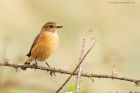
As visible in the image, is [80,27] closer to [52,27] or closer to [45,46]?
[52,27]

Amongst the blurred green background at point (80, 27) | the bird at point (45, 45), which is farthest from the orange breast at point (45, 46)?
the blurred green background at point (80, 27)

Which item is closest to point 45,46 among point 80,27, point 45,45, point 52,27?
point 45,45

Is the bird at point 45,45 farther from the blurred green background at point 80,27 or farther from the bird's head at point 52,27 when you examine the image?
the blurred green background at point 80,27

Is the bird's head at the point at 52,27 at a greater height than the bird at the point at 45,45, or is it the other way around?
the bird's head at the point at 52,27

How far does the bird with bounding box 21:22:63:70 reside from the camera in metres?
8.78

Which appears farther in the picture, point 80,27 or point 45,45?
point 80,27

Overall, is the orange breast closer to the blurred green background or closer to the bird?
the bird

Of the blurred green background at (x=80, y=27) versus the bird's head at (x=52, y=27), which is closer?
the bird's head at (x=52, y=27)

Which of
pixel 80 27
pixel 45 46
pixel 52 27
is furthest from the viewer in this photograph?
pixel 80 27

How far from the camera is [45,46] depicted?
8867 mm

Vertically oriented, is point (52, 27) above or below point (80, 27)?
above

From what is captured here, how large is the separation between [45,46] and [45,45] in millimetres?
19

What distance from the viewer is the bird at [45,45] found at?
28.8 ft

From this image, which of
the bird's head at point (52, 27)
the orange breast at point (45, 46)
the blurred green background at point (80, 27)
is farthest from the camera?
the blurred green background at point (80, 27)
